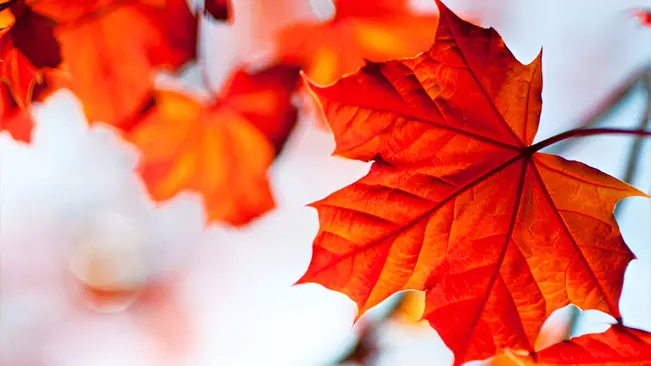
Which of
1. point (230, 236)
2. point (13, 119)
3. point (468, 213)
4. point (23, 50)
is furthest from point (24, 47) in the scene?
point (468, 213)

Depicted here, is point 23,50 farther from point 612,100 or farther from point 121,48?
point 612,100

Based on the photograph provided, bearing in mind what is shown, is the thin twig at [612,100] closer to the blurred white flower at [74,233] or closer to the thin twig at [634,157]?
the thin twig at [634,157]

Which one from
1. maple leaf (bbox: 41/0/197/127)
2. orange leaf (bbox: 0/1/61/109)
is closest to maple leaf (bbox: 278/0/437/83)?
maple leaf (bbox: 41/0/197/127)

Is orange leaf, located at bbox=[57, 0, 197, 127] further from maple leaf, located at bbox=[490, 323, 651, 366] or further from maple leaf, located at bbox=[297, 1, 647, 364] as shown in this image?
maple leaf, located at bbox=[490, 323, 651, 366]

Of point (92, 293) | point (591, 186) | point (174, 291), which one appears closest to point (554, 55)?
point (591, 186)

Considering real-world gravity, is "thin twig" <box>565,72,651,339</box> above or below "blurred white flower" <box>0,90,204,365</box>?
above

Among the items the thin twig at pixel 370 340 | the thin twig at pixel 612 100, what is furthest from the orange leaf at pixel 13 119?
the thin twig at pixel 612 100

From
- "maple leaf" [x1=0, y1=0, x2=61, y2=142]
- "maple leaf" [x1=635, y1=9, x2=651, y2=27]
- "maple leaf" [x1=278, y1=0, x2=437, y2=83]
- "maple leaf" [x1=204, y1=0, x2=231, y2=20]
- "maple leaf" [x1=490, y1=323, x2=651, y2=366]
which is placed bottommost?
"maple leaf" [x1=0, y1=0, x2=61, y2=142]
